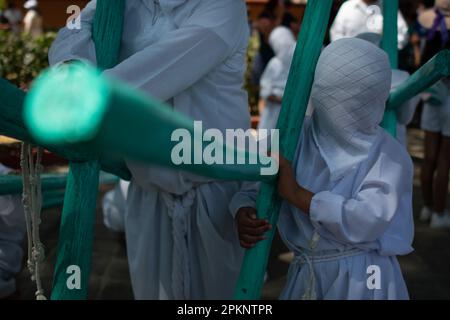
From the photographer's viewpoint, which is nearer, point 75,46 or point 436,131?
point 75,46

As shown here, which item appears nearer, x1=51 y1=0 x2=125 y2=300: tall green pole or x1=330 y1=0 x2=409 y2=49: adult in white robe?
x1=51 y1=0 x2=125 y2=300: tall green pole

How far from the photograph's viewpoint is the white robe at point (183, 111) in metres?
1.93

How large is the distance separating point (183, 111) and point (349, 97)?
0.52m

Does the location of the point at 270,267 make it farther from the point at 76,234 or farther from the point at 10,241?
the point at 76,234

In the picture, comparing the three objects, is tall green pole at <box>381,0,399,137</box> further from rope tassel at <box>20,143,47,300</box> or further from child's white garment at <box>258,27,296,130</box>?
child's white garment at <box>258,27,296,130</box>

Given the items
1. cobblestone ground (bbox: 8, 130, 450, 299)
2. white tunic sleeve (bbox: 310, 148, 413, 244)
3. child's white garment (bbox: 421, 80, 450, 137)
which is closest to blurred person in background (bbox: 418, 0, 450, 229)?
child's white garment (bbox: 421, 80, 450, 137)

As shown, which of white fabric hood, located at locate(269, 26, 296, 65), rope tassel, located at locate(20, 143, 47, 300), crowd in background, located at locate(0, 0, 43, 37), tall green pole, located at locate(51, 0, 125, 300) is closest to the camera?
rope tassel, located at locate(20, 143, 47, 300)

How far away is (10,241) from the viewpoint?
8.96 feet

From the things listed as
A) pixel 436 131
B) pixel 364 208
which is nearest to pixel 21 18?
pixel 436 131

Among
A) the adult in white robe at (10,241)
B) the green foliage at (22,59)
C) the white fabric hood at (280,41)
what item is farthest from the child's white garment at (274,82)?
the adult in white robe at (10,241)

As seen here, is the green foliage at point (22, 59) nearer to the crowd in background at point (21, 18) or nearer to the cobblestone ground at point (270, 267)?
the cobblestone ground at point (270, 267)

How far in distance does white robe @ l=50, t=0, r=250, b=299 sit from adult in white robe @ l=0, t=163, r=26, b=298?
579 millimetres

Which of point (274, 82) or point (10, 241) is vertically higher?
point (274, 82)

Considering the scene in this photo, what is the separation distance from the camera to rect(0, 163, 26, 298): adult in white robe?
266 cm
